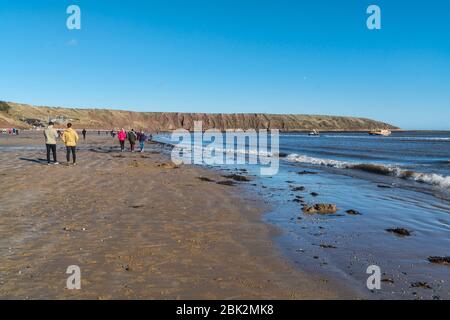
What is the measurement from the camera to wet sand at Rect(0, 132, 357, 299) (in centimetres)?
493

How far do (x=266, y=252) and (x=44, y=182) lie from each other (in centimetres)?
981

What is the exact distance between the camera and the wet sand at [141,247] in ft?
16.2

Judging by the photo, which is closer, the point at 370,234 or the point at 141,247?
the point at 141,247

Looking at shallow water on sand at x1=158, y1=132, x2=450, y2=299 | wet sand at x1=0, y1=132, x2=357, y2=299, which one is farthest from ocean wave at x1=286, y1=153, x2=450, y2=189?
wet sand at x1=0, y1=132, x2=357, y2=299

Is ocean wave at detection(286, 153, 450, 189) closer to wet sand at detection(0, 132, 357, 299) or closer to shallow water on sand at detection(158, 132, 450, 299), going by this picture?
shallow water on sand at detection(158, 132, 450, 299)

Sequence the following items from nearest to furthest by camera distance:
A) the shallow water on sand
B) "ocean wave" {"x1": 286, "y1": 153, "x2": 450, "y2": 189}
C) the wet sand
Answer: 1. the wet sand
2. the shallow water on sand
3. "ocean wave" {"x1": 286, "y1": 153, "x2": 450, "y2": 189}

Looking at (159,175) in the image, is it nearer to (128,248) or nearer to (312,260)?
(128,248)

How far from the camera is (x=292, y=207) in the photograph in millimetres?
11070

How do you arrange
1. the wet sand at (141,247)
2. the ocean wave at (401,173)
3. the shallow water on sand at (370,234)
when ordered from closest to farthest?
the wet sand at (141,247) < the shallow water on sand at (370,234) < the ocean wave at (401,173)

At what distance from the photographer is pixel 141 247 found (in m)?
6.68

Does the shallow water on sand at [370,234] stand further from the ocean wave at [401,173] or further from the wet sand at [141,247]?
the ocean wave at [401,173]

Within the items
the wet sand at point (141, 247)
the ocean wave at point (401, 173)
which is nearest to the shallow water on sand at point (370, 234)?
the wet sand at point (141, 247)

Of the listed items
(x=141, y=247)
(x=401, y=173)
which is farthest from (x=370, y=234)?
(x=401, y=173)

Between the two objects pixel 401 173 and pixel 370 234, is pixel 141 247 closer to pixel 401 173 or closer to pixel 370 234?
pixel 370 234
